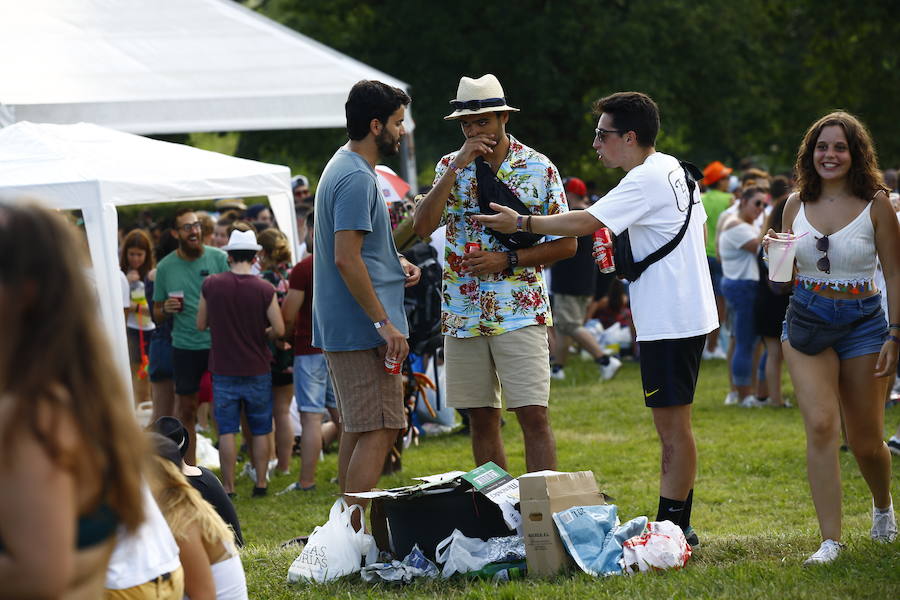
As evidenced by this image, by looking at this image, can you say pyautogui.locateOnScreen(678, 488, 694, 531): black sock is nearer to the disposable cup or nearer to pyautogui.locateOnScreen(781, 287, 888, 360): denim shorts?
pyautogui.locateOnScreen(781, 287, 888, 360): denim shorts

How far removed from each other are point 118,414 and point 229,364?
19.2 ft

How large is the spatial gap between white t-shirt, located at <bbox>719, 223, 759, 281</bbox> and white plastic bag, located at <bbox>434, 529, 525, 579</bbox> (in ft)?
21.2

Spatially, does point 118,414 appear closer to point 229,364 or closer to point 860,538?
point 860,538

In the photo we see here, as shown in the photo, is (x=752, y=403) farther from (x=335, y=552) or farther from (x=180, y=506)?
(x=180, y=506)

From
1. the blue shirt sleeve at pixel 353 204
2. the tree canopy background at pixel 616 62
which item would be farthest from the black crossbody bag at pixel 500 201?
the tree canopy background at pixel 616 62

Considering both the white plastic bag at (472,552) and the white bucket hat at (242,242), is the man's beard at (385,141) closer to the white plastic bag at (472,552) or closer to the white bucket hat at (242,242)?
the white plastic bag at (472,552)

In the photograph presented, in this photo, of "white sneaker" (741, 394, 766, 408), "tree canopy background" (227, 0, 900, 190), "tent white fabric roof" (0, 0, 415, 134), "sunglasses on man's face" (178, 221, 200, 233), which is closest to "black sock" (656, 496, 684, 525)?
"sunglasses on man's face" (178, 221, 200, 233)

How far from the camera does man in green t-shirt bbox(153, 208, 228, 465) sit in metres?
→ 8.40

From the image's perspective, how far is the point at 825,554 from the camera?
4.84 meters

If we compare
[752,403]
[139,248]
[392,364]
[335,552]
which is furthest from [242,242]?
[752,403]

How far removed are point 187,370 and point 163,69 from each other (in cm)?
496

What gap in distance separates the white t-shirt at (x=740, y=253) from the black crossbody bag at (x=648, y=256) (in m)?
5.78

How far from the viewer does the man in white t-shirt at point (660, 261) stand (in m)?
4.96

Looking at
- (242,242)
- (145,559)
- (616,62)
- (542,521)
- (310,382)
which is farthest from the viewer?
(616,62)
